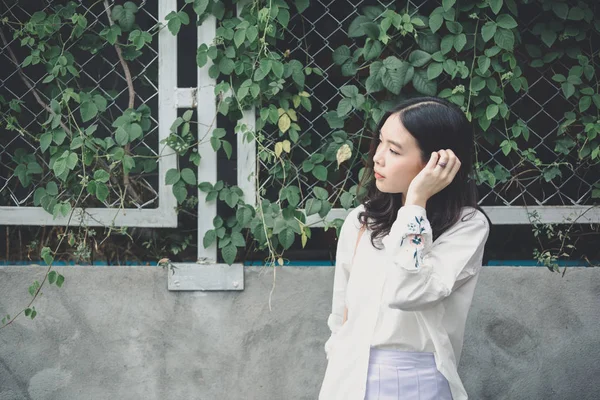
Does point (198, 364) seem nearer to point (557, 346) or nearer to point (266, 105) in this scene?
point (266, 105)

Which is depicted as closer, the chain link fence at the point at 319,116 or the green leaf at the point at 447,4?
the green leaf at the point at 447,4

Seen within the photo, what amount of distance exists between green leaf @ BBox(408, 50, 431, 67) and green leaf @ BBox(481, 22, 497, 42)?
0.25m

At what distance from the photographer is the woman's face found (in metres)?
1.91

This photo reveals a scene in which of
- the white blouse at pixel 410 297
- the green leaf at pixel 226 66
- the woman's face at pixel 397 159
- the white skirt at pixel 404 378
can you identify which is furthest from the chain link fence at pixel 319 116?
the white skirt at pixel 404 378

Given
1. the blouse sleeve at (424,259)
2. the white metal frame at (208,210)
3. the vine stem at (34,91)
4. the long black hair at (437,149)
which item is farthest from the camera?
the vine stem at (34,91)

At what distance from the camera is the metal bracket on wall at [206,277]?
126 inches

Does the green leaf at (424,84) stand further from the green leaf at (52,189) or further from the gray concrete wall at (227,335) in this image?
the green leaf at (52,189)

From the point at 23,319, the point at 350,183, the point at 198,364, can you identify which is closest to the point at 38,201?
the point at 23,319

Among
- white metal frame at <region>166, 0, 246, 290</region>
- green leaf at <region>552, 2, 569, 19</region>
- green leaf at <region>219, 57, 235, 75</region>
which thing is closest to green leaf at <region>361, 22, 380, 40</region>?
green leaf at <region>219, 57, 235, 75</region>

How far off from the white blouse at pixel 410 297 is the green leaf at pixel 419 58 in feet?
4.20

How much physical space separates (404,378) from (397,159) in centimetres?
59

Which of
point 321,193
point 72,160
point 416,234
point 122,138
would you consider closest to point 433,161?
point 416,234

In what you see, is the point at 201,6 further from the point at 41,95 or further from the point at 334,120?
the point at 41,95

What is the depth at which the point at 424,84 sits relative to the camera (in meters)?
3.08
